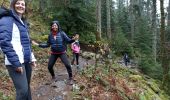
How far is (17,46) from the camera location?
545 cm

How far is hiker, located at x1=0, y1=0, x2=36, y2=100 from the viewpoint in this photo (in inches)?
209

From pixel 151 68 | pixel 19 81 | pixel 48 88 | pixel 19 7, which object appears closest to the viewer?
pixel 19 81

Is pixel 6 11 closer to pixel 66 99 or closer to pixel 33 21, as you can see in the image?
pixel 66 99

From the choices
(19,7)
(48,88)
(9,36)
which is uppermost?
(19,7)

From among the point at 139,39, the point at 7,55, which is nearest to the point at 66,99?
the point at 7,55

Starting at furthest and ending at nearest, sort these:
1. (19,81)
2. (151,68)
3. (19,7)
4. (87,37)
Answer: (151,68)
(87,37)
(19,7)
(19,81)

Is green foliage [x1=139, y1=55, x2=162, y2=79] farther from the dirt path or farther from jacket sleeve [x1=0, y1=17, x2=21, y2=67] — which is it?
jacket sleeve [x1=0, y1=17, x2=21, y2=67]

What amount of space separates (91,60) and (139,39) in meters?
19.8

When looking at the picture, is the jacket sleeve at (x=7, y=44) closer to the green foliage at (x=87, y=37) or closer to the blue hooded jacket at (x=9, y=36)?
the blue hooded jacket at (x=9, y=36)

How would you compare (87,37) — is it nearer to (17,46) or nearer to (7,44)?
(17,46)

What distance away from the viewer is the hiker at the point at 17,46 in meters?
5.31

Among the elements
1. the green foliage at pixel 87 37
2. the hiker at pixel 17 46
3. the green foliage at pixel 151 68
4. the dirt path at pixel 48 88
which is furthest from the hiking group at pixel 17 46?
the green foliage at pixel 151 68

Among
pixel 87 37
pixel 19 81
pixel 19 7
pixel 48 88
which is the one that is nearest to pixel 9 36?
pixel 19 7

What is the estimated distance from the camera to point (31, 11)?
2269 cm
